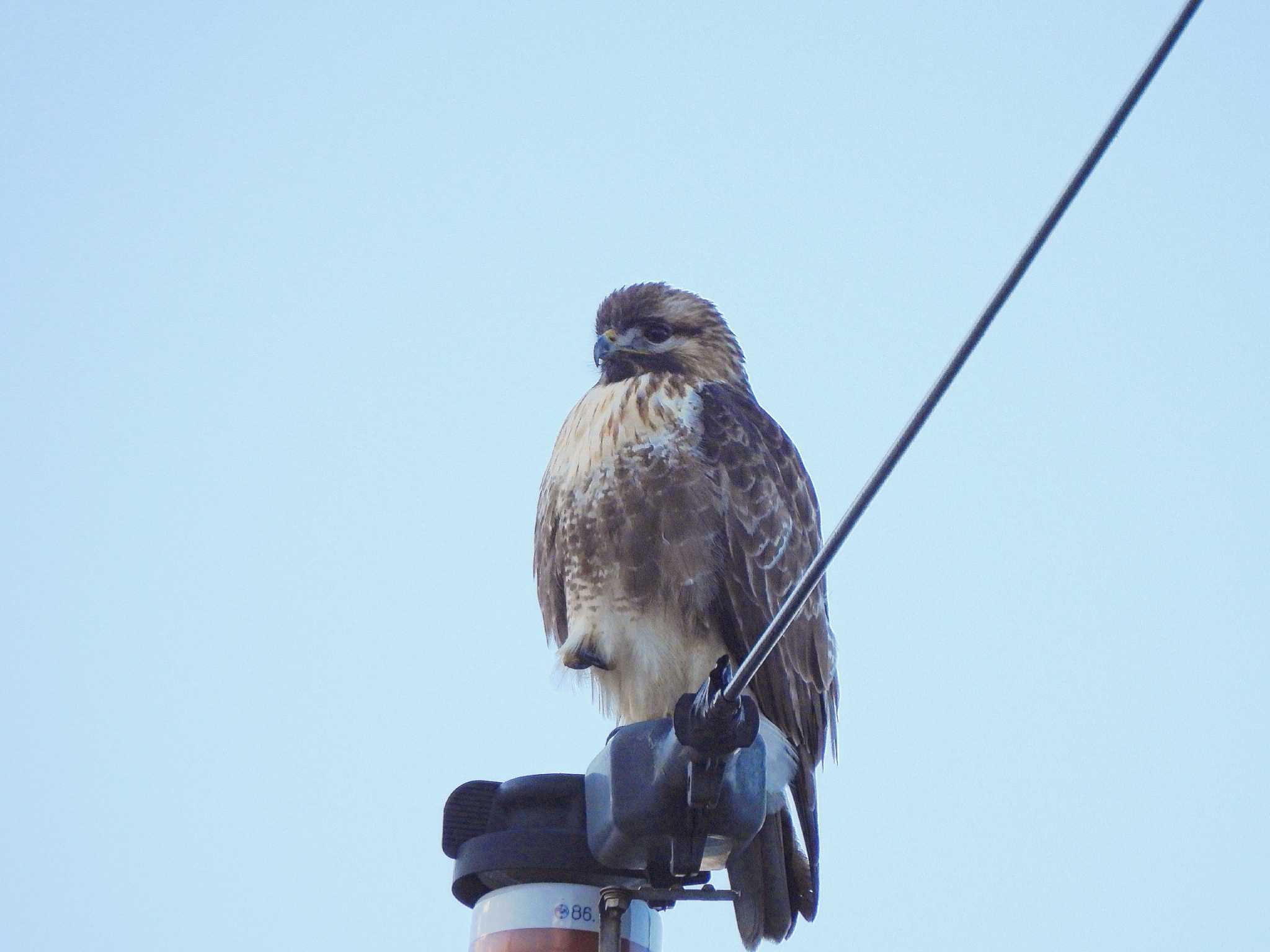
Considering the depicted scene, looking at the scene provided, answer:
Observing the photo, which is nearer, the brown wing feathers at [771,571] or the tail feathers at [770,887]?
the tail feathers at [770,887]

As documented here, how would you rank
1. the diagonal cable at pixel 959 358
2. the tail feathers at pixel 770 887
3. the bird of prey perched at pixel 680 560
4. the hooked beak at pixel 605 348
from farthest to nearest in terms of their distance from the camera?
the hooked beak at pixel 605 348 < the bird of prey perched at pixel 680 560 < the tail feathers at pixel 770 887 < the diagonal cable at pixel 959 358

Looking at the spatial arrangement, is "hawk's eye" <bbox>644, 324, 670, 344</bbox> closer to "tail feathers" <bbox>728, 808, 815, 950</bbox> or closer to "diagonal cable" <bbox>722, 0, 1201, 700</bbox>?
"tail feathers" <bbox>728, 808, 815, 950</bbox>

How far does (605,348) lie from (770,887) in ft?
7.41

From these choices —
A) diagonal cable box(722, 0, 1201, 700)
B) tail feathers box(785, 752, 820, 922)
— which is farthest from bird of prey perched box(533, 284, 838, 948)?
diagonal cable box(722, 0, 1201, 700)

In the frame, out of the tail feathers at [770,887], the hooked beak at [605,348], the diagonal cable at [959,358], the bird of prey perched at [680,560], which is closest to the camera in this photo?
the diagonal cable at [959,358]

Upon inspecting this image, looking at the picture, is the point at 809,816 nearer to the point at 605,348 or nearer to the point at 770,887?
the point at 770,887

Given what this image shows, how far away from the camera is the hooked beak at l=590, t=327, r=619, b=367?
5.89m

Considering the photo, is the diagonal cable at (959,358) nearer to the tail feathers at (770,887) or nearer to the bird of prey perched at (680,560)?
the tail feathers at (770,887)

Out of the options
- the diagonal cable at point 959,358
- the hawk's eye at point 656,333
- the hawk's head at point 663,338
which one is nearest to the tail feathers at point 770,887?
the diagonal cable at point 959,358

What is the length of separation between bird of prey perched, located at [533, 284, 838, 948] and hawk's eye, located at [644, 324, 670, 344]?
30cm

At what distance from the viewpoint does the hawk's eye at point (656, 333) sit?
6082 mm

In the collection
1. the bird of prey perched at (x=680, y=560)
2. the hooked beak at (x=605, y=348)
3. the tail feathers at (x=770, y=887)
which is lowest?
the tail feathers at (x=770, y=887)

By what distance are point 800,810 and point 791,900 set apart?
47cm

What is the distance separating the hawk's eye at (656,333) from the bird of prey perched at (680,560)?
301mm
